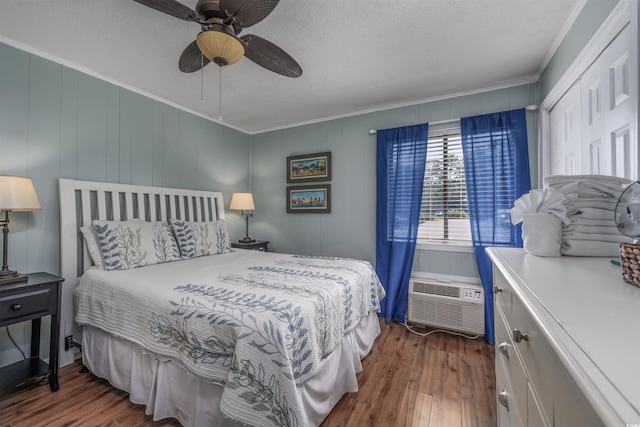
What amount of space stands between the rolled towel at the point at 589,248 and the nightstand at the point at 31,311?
304 centimetres

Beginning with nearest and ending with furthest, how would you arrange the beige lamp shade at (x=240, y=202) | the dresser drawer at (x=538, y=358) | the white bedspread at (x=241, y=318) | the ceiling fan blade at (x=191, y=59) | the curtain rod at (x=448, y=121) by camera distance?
the dresser drawer at (x=538, y=358)
the white bedspread at (x=241, y=318)
the ceiling fan blade at (x=191, y=59)
the curtain rod at (x=448, y=121)
the beige lamp shade at (x=240, y=202)

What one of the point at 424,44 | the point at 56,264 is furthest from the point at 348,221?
the point at 56,264

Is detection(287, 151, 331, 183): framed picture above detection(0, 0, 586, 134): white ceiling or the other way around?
the other way around

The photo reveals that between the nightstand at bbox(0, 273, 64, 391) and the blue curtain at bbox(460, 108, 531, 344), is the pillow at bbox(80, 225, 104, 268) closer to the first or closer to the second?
the nightstand at bbox(0, 273, 64, 391)

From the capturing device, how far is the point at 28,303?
5.85ft

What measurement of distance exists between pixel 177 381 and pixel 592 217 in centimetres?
224

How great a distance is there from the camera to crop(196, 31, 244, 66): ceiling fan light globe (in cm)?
141

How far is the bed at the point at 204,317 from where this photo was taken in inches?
50.0

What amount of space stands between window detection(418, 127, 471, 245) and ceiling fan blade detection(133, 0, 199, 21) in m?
2.56

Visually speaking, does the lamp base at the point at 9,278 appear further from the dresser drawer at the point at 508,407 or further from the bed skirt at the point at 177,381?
the dresser drawer at the point at 508,407

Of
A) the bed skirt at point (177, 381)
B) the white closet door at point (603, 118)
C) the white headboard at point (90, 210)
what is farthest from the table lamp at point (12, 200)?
the white closet door at point (603, 118)

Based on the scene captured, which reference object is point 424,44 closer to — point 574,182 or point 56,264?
point 574,182

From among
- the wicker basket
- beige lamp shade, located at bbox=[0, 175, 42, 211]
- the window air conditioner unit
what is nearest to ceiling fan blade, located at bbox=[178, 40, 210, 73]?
beige lamp shade, located at bbox=[0, 175, 42, 211]

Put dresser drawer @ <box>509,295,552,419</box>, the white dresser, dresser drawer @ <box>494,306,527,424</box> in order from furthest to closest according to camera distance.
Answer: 1. dresser drawer @ <box>494,306,527,424</box>
2. dresser drawer @ <box>509,295,552,419</box>
3. the white dresser
